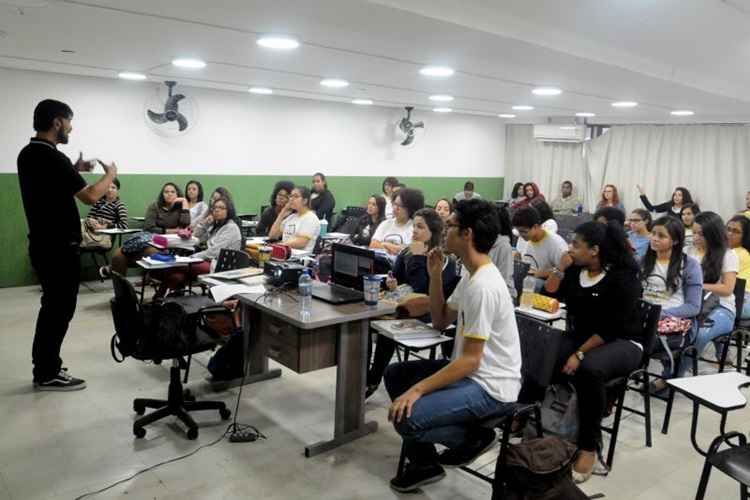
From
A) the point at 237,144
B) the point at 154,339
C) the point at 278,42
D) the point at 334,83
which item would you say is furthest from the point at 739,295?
the point at 237,144

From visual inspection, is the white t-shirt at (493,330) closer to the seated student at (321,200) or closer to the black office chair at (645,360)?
the black office chair at (645,360)

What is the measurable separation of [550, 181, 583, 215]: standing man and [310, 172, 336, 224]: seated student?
460 cm

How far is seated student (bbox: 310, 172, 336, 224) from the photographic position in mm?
8180

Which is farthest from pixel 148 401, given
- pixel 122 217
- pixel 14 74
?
pixel 14 74

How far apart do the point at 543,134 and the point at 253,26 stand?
27.2 ft

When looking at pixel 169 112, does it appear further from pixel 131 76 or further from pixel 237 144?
pixel 237 144

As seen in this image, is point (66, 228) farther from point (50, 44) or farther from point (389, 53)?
point (389, 53)

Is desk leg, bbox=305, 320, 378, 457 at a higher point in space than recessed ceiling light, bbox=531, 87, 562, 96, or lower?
lower

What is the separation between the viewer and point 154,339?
10.4ft

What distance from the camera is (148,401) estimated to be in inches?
136

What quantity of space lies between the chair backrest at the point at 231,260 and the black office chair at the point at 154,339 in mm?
1154

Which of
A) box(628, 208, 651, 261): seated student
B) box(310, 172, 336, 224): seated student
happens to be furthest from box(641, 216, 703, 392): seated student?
box(310, 172, 336, 224): seated student

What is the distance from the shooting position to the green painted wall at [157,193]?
6.71 metres

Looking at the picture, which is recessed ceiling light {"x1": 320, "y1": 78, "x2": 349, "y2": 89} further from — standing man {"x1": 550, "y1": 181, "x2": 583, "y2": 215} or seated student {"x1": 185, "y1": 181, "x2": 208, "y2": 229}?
standing man {"x1": 550, "y1": 181, "x2": 583, "y2": 215}
